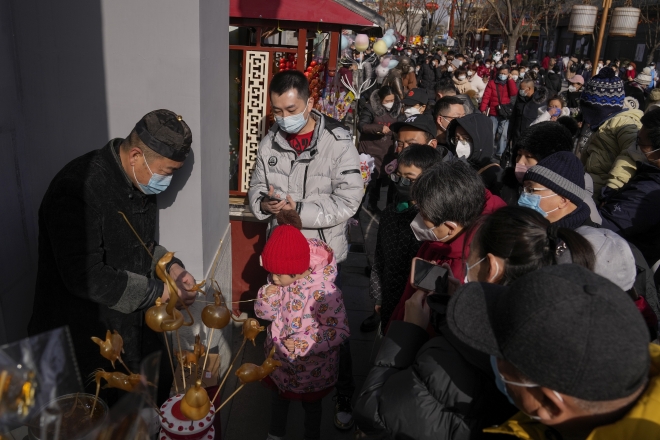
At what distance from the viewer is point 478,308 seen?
4.39 feet

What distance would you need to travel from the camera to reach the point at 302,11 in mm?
4492

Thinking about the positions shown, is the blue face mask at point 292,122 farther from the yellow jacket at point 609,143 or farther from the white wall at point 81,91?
the yellow jacket at point 609,143

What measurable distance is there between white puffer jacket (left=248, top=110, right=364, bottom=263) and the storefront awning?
52.4 inches

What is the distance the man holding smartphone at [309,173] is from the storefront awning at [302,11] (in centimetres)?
128

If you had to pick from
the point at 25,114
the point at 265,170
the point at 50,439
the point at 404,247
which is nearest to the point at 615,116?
the point at 404,247

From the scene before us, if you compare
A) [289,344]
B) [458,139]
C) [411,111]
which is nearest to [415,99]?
[411,111]

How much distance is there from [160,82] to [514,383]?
2.23 m

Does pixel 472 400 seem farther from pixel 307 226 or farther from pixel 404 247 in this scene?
pixel 307 226

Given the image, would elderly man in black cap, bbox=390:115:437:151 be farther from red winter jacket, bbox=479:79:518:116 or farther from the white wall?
red winter jacket, bbox=479:79:518:116

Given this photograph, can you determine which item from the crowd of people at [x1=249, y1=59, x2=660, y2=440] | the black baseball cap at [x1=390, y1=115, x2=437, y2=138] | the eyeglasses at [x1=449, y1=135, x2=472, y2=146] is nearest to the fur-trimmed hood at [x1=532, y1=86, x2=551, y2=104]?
the crowd of people at [x1=249, y1=59, x2=660, y2=440]

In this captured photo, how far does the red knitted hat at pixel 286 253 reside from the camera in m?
2.73

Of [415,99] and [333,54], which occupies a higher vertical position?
[333,54]

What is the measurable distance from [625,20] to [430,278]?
34.5ft

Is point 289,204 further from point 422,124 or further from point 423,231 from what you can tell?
point 422,124
